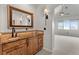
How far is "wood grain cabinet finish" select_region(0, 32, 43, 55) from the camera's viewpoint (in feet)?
5.03

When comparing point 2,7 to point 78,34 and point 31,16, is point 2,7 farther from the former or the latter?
point 78,34

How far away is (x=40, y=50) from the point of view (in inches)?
69.7

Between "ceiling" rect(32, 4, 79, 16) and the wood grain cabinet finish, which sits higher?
"ceiling" rect(32, 4, 79, 16)

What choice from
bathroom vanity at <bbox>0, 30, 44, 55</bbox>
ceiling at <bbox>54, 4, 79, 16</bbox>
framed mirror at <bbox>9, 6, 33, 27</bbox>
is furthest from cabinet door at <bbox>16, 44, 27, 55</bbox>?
ceiling at <bbox>54, 4, 79, 16</bbox>

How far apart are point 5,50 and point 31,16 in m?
0.67

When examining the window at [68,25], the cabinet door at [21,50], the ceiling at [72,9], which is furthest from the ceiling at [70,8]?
the cabinet door at [21,50]

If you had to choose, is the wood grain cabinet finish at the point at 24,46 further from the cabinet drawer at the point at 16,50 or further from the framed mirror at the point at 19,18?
the framed mirror at the point at 19,18

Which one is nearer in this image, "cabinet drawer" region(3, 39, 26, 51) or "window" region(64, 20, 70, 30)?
"cabinet drawer" region(3, 39, 26, 51)

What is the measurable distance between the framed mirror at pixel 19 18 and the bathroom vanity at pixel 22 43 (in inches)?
5.6

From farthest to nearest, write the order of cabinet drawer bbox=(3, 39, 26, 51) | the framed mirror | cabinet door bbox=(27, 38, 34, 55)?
1. cabinet door bbox=(27, 38, 34, 55)
2. the framed mirror
3. cabinet drawer bbox=(3, 39, 26, 51)

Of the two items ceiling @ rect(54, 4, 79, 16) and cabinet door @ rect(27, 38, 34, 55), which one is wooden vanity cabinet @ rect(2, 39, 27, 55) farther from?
ceiling @ rect(54, 4, 79, 16)

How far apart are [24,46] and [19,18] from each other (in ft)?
1.48

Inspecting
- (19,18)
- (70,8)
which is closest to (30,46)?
(19,18)

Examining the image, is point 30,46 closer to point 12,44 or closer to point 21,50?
point 21,50
